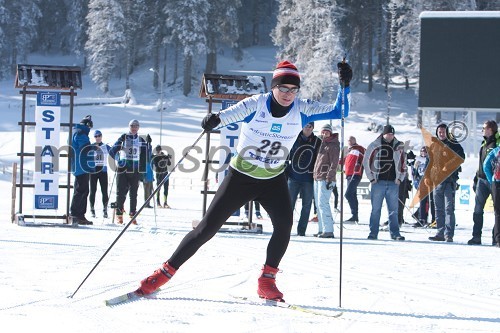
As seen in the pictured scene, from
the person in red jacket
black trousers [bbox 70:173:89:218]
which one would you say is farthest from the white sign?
the person in red jacket

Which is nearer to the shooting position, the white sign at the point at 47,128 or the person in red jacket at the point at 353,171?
the white sign at the point at 47,128

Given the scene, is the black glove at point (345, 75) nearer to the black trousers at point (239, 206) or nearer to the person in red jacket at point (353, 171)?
the black trousers at point (239, 206)

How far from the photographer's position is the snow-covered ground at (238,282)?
5172mm

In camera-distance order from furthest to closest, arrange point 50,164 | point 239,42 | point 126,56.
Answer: point 239,42, point 126,56, point 50,164

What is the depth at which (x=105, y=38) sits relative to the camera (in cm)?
6894

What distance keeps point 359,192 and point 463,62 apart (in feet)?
19.2

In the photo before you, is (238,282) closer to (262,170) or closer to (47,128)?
(262,170)

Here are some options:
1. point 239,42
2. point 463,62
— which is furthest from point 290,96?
point 239,42

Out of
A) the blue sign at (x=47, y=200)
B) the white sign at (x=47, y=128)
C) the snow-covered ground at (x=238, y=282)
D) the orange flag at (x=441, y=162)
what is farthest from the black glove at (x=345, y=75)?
the blue sign at (x=47, y=200)

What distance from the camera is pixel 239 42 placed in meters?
83.2

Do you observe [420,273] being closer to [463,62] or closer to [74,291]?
[74,291]

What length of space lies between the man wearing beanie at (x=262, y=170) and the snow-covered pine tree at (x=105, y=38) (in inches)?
2523

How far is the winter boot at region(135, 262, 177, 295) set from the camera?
5.88 m

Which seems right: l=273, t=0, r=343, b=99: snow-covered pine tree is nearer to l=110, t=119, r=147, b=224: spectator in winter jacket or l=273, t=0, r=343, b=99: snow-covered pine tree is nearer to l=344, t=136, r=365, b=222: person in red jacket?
l=344, t=136, r=365, b=222: person in red jacket
